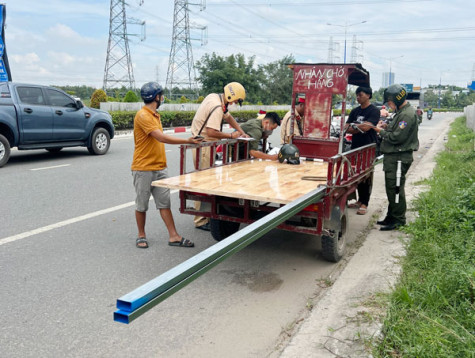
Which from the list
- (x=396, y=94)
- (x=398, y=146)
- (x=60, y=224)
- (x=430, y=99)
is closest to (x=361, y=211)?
(x=398, y=146)

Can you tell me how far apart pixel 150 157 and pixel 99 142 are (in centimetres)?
822

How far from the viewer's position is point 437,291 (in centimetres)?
360

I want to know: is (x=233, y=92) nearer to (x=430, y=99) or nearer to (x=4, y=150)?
(x=4, y=150)

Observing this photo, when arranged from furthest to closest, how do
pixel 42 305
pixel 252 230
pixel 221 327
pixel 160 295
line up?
pixel 42 305, pixel 221 327, pixel 252 230, pixel 160 295

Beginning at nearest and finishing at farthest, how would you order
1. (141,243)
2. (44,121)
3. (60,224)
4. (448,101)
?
(141,243) < (60,224) < (44,121) < (448,101)

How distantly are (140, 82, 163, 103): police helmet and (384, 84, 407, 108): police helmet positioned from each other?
3026 mm

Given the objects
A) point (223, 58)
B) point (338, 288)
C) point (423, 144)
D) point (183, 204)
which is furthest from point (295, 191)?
point (223, 58)

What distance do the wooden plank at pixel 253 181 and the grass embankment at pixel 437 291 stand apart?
48.8 inches

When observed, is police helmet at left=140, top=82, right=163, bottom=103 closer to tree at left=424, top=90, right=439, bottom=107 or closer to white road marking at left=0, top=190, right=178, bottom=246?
white road marking at left=0, top=190, right=178, bottom=246

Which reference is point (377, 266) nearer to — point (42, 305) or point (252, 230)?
point (252, 230)

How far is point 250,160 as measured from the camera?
21.6 feet

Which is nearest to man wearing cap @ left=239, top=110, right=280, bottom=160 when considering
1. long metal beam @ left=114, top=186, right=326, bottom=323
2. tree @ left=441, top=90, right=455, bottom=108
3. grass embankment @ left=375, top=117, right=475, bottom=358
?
grass embankment @ left=375, top=117, right=475, bottom=358

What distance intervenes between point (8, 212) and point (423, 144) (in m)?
17.5

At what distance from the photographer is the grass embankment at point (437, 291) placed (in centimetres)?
294
